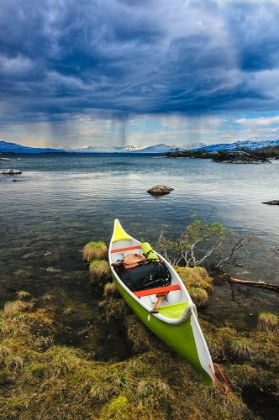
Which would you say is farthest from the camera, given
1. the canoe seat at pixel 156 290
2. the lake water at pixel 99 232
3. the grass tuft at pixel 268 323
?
the lake water at pixel 99 232

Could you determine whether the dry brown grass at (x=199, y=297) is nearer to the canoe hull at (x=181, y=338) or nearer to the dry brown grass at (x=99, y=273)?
the canoe hull at (x=181, y=338)

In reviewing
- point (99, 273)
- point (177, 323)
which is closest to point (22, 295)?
point (99, 273)

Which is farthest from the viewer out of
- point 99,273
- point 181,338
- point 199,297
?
point 99,273

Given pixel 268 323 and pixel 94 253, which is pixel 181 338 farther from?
pixel 94 253

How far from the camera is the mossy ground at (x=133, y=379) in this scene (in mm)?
6488

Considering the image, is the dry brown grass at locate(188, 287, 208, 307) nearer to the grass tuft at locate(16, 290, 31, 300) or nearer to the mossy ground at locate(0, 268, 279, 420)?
the mossy ground at locate(0, 268, 279, 420)

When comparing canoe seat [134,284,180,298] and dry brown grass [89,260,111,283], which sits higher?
canoe seat [134,284,180,298]

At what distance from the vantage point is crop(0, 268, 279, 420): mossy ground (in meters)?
6.49

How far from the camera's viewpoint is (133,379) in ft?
24.1

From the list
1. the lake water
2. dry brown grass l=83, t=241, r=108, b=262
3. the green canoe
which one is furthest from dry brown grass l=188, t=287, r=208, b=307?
dry brown grass l=83, t=241, r=108, b=262

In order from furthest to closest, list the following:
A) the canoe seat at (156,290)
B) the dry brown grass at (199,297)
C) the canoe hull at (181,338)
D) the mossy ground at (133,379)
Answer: the dry brown grass at (199,297)
the canoe seat at (156,290)
the canoe hull at (181,338)
the mossy ground at (133,379)

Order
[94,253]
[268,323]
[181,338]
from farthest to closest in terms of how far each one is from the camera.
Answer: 1. [94,253]
2. [268,323]
3. [181,338]

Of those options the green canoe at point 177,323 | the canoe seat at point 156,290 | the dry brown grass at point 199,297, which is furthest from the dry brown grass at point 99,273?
the dry brown grass at point 199,297

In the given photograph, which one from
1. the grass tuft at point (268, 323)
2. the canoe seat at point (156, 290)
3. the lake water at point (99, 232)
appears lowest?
the lake water at point (99, 232)
